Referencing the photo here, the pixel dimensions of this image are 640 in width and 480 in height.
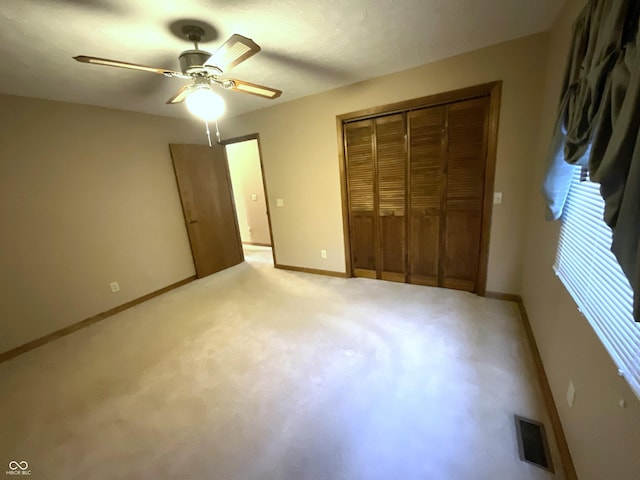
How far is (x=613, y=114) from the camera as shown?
749mm

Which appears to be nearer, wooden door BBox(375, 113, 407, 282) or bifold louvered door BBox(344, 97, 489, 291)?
bifold louvered door BBox(344, 97, 489, 291)

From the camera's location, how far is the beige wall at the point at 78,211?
234cm

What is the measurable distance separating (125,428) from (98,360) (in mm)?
977

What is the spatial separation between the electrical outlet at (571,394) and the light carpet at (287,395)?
0.26 meters

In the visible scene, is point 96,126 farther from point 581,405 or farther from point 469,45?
point 581,405

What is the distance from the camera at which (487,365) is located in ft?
5.82

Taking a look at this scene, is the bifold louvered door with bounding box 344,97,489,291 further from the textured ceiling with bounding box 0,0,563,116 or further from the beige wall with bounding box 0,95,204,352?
the beige wall with bounding box 0,95,204,352

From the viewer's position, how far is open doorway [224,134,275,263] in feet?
17.2

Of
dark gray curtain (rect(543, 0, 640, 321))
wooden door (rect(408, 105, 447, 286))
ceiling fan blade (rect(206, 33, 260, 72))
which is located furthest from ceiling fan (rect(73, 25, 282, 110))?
wooden door (rect(408, 105, 447, 286))

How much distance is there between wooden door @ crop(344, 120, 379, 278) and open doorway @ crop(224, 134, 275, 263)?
7.82 feet

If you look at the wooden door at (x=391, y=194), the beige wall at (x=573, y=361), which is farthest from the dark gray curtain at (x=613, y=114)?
the wooden door at (x=391, y=194)

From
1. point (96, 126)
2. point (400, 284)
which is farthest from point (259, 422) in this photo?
point (96, 126)

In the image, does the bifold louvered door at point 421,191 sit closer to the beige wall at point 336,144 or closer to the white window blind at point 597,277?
the beige wall at point 336,144
